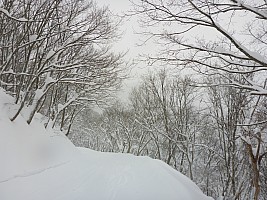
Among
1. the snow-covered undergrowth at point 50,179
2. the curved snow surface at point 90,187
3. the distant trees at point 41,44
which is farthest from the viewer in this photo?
the distant trees at point 41,44

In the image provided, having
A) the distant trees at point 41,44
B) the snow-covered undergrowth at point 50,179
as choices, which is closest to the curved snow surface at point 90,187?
the snow-covered undergrowth at point 50,179

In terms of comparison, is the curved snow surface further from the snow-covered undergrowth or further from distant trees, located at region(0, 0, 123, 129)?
distant trees, located at region(0, 0, 123, 129)

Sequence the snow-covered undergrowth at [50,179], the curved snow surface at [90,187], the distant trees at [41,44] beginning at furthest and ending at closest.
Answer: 1. the distant trees at [41,44]
2. the snow-covered undergrowth at [50,179]
3. the curved snow surface at [90,187]

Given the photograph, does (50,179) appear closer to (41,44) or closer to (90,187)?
(90,187)

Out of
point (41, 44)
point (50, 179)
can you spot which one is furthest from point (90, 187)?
point (41, 44)

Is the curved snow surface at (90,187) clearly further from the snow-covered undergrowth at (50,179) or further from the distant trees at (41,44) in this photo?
the distant trees at (41,44)

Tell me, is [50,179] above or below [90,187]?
below

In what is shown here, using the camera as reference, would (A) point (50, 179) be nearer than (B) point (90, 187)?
No

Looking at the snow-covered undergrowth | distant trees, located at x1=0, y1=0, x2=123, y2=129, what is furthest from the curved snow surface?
distant trees, located at x1=0, y1=0, x2=123, y2=129

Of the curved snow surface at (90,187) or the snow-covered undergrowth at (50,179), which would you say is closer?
the curved snow surface at (90,187)

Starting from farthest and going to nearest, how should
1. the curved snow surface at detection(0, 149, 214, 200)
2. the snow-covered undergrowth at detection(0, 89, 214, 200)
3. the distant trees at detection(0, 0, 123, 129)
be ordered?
1. the distant trees at detection(0, 0, 123, 129)
2. the snow-covered undergrowth at detection(0, 89, 214, 200)
3. the curved snow surface at detection(0, 149, 214, 200)

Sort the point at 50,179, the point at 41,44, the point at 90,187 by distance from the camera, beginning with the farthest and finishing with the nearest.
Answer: the point at 41,44 → the point at 50,179 → the point at 90,187

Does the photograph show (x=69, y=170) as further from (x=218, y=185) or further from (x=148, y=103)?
(x=218, y=185)

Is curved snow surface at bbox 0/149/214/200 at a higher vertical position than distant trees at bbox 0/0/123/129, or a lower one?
lower
